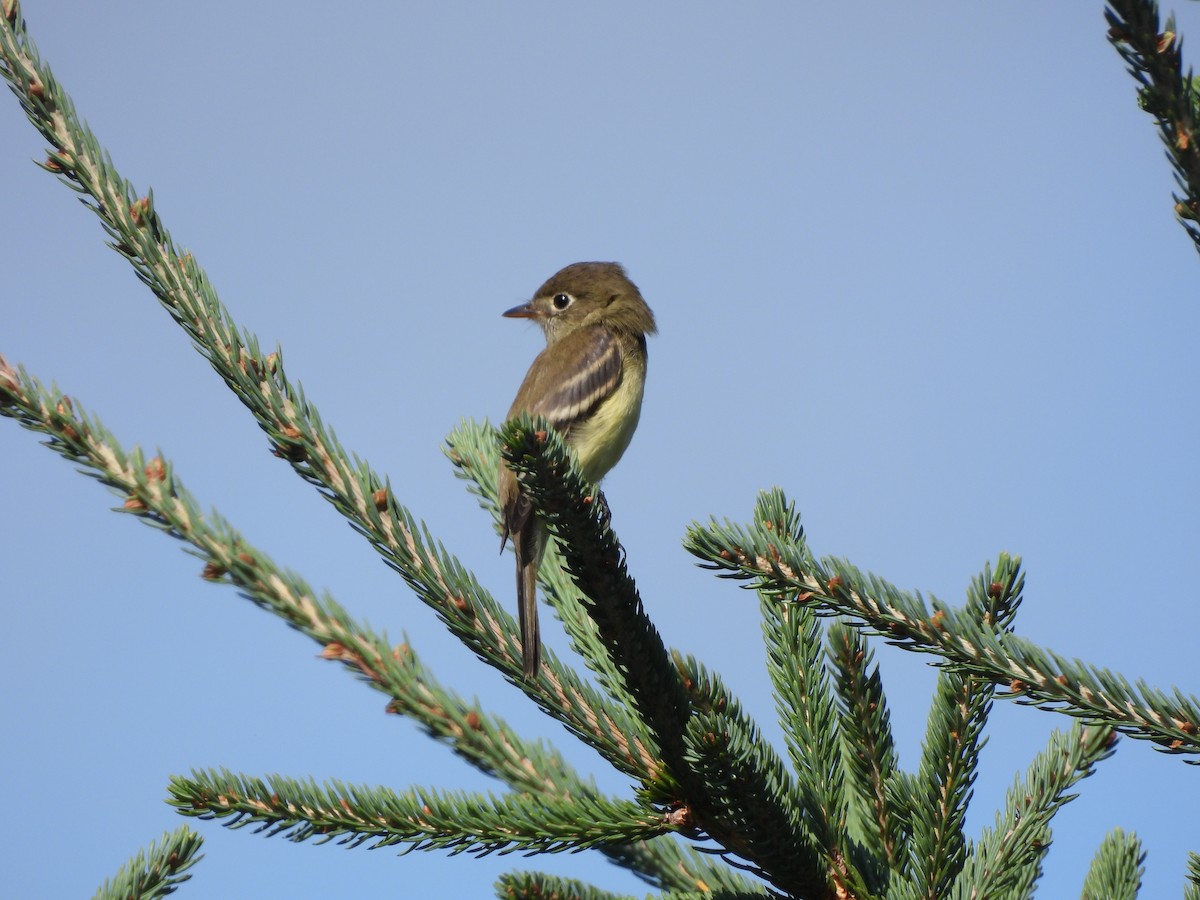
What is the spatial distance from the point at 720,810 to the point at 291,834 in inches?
36.2

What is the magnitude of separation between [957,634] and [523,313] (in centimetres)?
601

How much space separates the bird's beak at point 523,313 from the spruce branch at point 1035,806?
573 cm

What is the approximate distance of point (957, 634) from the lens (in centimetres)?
213

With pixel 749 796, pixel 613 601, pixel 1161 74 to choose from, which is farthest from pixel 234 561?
pixel 1161 74

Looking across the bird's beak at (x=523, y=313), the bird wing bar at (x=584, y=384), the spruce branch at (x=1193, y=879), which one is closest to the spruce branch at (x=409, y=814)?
the spruce branch at (x=1193, y=879)

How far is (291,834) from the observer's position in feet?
7.42

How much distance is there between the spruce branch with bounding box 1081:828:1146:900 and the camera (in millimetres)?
2514

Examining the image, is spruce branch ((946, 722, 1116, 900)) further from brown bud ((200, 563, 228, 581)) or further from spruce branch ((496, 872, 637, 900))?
brown bud ((200, 563, 228, 581))

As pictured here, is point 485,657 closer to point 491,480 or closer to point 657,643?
point 657,643

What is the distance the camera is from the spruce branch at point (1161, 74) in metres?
1.55

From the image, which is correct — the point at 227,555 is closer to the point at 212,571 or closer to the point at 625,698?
the point at 212,571

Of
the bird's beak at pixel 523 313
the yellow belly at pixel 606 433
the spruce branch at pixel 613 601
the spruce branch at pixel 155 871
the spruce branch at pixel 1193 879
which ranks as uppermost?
the bird's beak at pixel 523 313

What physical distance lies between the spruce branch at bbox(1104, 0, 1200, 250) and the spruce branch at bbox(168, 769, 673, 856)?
1617 millimetres

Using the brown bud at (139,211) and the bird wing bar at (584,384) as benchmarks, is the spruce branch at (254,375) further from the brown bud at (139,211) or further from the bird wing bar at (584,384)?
the bird wing bar at (584,384)
